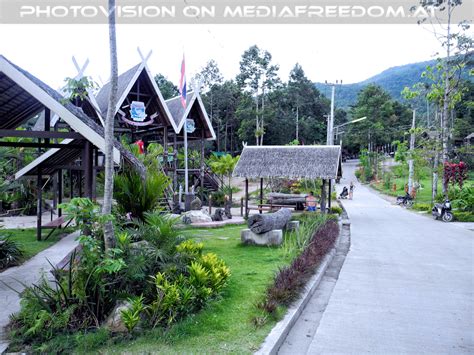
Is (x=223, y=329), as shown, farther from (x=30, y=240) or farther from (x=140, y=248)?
(x=30, y=240)

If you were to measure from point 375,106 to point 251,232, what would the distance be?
5082cm

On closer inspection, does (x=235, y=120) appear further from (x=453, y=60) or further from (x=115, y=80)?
(x=115, y=80)

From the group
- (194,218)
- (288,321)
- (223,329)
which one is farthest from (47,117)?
(194,218)

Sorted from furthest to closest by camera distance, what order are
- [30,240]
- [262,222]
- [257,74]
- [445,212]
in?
[257,74], [445,212], [30,240], [262,222]

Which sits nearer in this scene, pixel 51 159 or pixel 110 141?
pixel 110 141

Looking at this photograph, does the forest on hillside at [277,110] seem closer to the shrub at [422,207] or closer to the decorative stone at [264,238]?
the shrub at [422,207]

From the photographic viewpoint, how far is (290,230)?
11.9 meters

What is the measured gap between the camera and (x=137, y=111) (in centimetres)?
1808

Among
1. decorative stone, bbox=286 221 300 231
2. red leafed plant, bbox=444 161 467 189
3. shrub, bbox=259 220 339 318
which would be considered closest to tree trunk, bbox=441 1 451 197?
→ red leafed plant, bbox=444 161 467 189

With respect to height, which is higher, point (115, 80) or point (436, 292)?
point (115, 80)

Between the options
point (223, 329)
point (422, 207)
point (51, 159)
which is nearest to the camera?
point (223, 329)

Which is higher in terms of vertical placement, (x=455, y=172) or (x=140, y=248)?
(x=455, y=172)

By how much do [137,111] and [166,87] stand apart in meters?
27.3

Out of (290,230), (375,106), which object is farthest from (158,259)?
(375,106)
